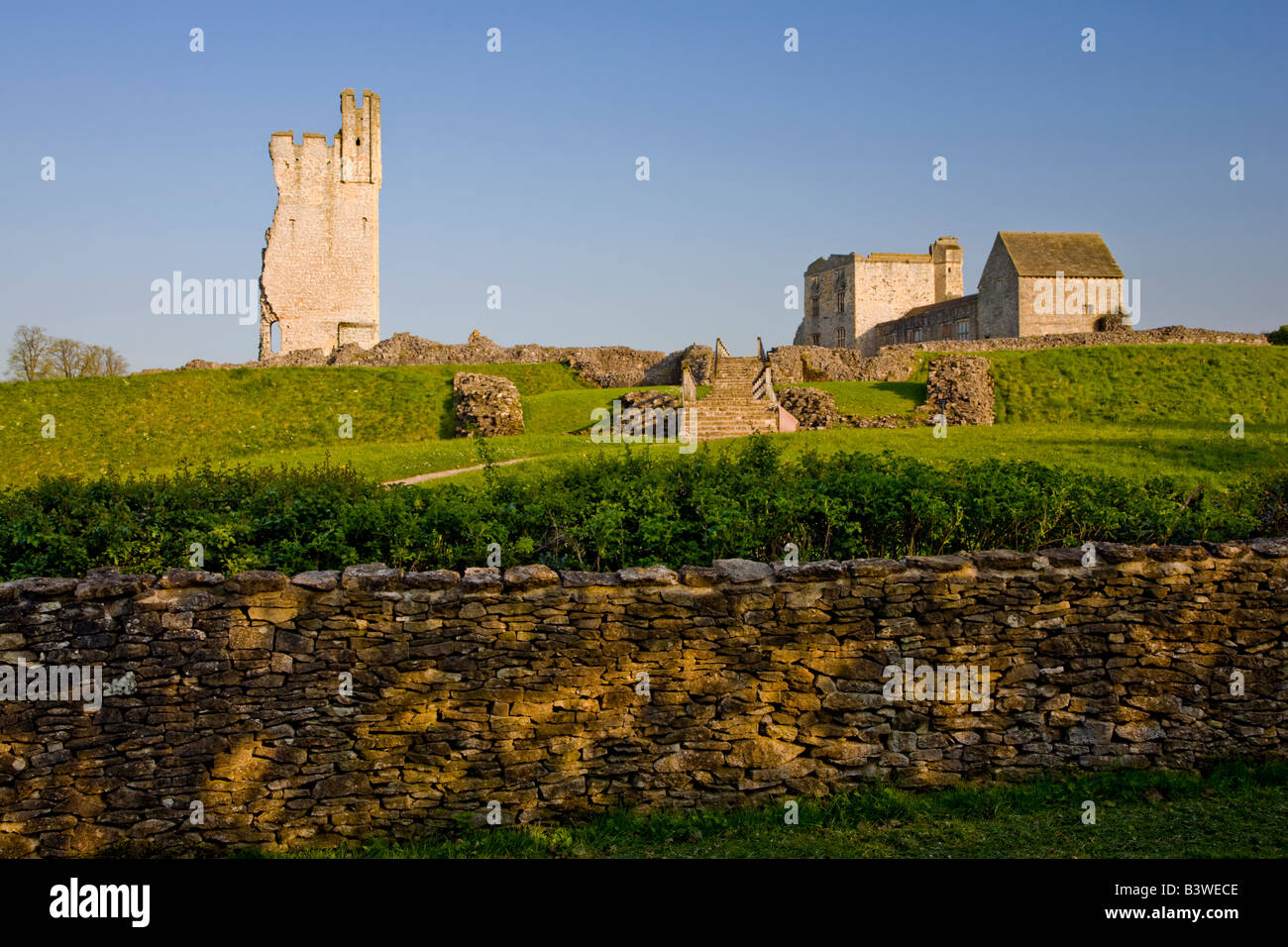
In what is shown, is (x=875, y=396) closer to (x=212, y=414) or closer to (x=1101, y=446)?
(x=1101, y=446)

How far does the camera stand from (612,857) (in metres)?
5.96

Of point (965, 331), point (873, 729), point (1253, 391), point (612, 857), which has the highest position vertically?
point (965, 331)

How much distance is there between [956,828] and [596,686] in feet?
9.20

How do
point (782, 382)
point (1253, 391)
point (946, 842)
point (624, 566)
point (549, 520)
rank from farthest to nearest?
1. point (782, 382)
2. point (1253, 391)
3. point (549, 520)
4. point (624, 566)
5. point (946, 842)

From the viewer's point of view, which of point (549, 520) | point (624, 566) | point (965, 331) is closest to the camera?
point (624, 566)

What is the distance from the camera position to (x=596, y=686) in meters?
6.42

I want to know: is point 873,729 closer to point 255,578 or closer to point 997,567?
point 997,567

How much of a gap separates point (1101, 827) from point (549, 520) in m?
5.01

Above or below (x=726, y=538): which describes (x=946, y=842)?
below

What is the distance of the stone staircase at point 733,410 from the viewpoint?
86.1ft

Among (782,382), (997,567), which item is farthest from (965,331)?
(997,567)

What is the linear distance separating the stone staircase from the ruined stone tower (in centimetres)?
3007

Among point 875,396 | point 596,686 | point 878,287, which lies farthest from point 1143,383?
point 878,287

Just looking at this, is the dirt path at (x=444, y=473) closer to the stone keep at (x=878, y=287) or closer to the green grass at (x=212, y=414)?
the green grass at (x=212, y=414)
